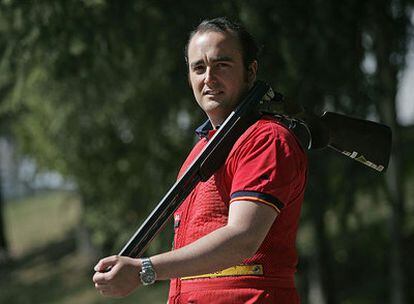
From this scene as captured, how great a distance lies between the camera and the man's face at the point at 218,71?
240 cm

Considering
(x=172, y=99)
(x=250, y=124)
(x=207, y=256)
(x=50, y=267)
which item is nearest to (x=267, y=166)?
(x=250, y=124)

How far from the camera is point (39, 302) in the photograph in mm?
15555

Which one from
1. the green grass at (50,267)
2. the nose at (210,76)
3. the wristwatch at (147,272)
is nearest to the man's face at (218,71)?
the nose at (210,76)

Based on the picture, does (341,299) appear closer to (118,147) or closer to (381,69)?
(118,147)

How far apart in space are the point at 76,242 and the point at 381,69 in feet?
44.9

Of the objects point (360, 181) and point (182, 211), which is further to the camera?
point (360, 181)

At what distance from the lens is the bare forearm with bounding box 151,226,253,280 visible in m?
2.15

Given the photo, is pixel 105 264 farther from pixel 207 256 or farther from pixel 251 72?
pixel 251 72

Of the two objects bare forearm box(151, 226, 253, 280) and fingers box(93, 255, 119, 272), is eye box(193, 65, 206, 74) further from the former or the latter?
fingers box(93, 255, 119, 272)

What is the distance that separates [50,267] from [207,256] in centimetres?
1701

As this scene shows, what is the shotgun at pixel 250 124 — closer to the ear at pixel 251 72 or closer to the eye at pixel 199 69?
the ear at pixel 251 72

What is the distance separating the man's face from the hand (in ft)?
1.90

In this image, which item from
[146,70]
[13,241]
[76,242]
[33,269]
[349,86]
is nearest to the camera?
[349,86]

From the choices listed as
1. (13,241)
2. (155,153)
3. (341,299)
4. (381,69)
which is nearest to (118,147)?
(155,153)
